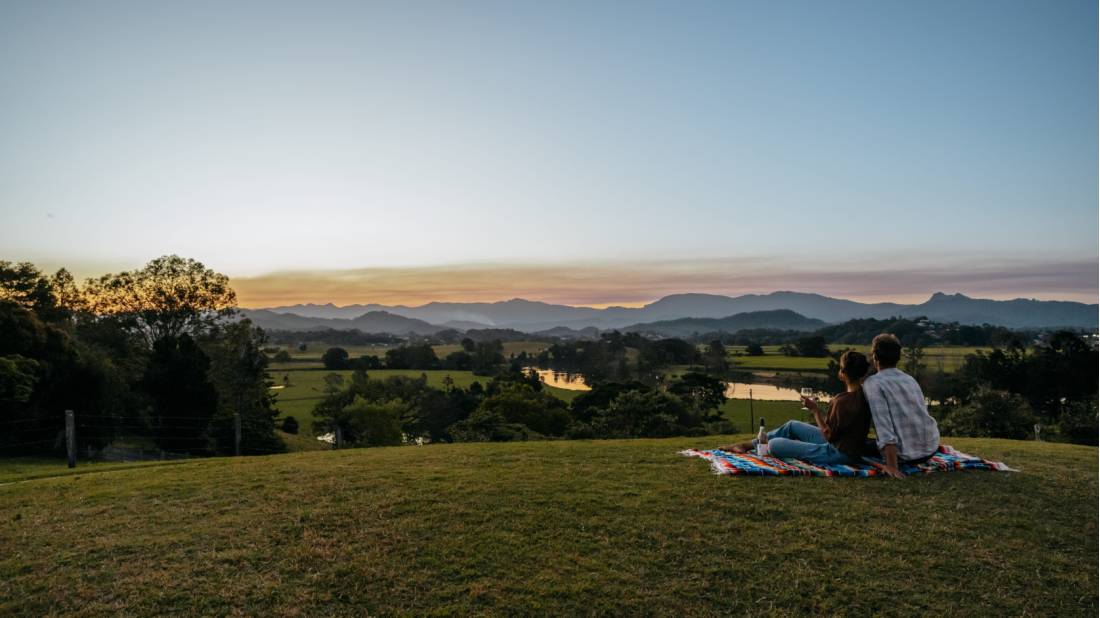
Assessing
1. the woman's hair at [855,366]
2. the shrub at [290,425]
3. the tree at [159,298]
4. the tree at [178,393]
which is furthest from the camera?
the shrub at [290,425]

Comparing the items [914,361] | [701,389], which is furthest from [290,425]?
[914,361]

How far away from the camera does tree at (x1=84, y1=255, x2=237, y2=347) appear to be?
36.0 metres

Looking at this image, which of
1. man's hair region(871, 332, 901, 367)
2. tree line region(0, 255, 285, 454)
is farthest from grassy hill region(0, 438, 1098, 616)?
tree line region(0, 255, 285, 454)

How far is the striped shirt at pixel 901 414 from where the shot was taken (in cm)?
695

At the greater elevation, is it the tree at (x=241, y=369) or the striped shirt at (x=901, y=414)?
the striped shirt at (x=901, y=414)

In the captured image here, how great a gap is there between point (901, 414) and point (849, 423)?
59 centimetres

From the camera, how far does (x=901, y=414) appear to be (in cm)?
695

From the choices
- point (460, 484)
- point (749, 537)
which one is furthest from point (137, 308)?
point (749, 537)

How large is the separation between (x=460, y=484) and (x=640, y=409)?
23.8 m

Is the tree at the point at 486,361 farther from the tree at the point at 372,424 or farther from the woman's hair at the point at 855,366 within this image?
the woman's hair at the point at 855,366

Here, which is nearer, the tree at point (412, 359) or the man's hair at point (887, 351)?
the man's hair at point (887, 351)

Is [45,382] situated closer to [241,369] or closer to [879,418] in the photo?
[241,369]

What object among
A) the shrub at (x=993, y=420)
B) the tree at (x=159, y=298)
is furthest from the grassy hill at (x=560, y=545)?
the tree at (x=159, y=298)

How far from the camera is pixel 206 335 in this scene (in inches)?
1483
